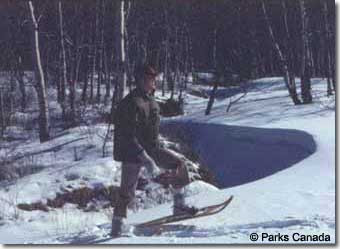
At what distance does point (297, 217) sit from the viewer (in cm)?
637

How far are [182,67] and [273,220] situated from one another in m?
22.6

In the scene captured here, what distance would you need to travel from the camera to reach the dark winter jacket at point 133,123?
19.1ft

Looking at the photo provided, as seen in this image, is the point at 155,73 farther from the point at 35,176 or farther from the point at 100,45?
the point at 100,45

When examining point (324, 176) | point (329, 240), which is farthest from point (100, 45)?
point (329, 240)

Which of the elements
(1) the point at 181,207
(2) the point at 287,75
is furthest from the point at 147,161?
(2) the point at 287,75

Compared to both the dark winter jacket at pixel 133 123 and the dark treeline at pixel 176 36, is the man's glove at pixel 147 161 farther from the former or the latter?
the dark treeline at pixel 176 36

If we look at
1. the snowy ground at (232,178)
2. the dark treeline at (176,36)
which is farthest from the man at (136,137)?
the dark treeline at (176,36)

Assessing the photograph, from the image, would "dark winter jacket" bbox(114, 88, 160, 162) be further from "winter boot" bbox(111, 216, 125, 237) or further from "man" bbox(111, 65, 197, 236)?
"winter boot" bbox(111, 216, 125, 237)

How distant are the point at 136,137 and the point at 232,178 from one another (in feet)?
22.3

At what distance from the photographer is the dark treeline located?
18.9m

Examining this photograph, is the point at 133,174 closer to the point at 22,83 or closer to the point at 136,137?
the point at 136,137

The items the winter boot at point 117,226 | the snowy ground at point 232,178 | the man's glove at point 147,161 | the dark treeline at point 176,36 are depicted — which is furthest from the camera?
the dark treeline at point 176,36

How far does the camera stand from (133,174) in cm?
605

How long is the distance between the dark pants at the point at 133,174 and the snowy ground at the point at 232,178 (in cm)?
28
